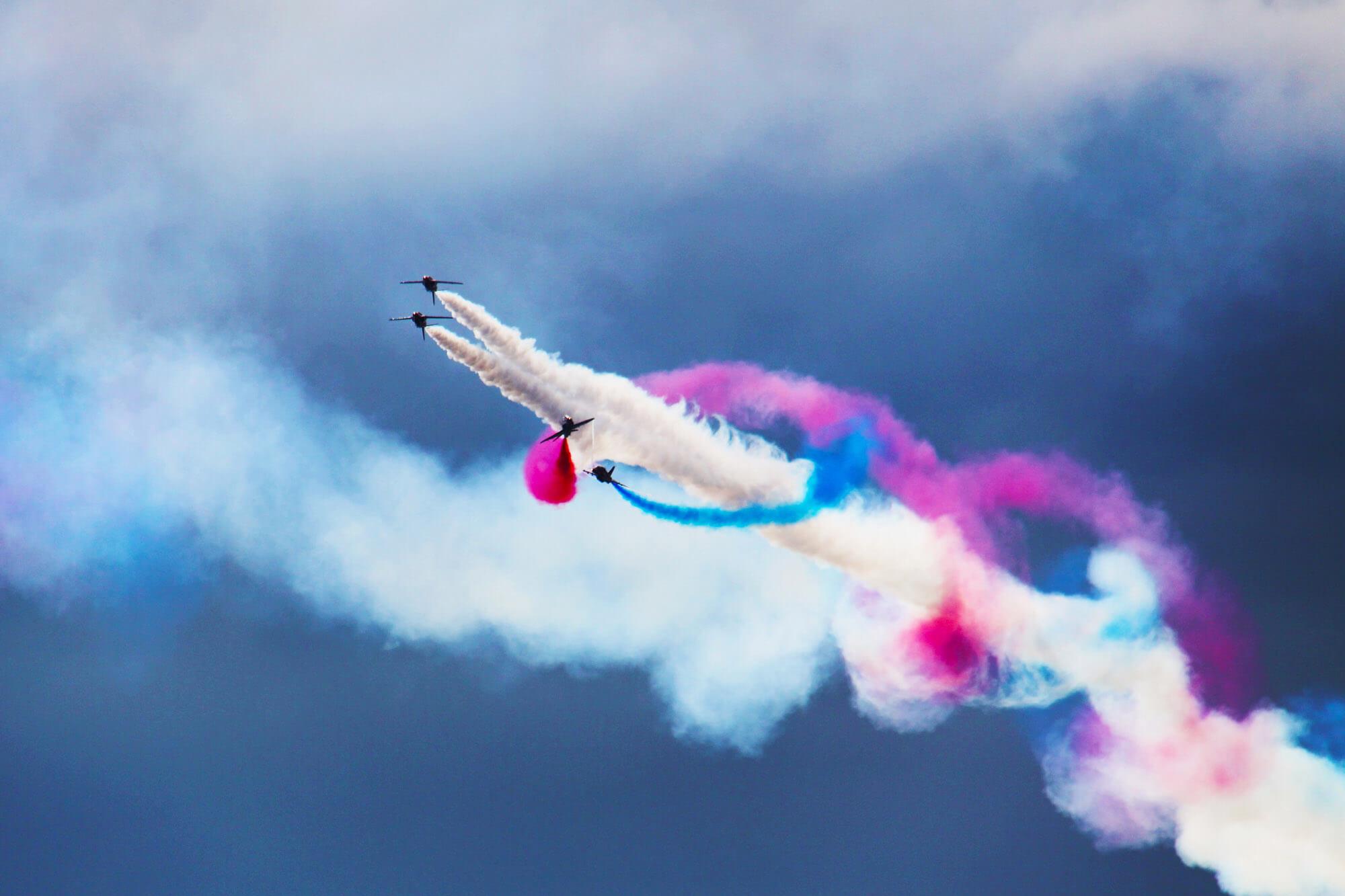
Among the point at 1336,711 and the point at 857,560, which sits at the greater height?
the point at 1336,711

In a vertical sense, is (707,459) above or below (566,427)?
above

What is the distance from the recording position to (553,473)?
80250 millimetres

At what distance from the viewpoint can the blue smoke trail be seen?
269ft

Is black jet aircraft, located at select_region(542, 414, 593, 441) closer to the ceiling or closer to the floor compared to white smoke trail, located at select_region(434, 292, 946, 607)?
closer to the floor

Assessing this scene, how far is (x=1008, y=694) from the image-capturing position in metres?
88.7

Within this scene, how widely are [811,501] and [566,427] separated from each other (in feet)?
34.8

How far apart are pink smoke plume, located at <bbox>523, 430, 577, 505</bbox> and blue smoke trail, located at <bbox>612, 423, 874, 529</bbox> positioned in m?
1.72

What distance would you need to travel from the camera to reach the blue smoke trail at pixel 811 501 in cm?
8206

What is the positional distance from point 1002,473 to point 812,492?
366 inches

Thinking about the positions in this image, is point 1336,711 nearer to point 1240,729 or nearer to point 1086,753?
point 1240,729

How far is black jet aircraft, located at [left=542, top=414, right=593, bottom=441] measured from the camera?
260 feet

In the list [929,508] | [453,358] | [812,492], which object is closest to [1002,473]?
[929,508]

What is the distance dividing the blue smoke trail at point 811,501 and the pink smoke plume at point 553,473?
172cm

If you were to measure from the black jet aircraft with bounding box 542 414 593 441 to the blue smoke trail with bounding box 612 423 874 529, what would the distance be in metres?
2.50
